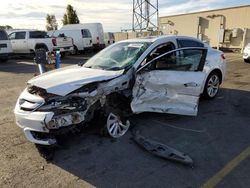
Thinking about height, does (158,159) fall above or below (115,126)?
below

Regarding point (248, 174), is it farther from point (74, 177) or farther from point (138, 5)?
point (138, 5)

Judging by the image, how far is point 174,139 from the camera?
4.32 metres

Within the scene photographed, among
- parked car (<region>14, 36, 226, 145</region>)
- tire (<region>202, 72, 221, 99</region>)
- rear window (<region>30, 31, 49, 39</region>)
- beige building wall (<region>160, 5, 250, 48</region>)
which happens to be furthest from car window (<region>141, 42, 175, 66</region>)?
beige building wall (<region>160, 5, 250, 48</region>)

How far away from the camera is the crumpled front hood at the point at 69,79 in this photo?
3953mm

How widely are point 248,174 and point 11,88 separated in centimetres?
746

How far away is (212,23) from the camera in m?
25.4

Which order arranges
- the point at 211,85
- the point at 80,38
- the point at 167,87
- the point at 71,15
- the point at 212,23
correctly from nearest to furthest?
the point at 167,87
the point at 211,85
the point at 80,38
the point at 212,23
the point at 71,15

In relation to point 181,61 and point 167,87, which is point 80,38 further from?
point 167,87

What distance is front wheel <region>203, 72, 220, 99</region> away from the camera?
643 centimetres

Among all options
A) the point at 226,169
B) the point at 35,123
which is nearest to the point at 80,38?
the point at 35,123

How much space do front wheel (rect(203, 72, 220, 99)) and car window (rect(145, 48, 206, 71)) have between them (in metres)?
1.11

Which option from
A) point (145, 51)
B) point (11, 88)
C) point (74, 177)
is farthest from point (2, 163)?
point (11, 88)

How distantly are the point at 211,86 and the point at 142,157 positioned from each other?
3582mm

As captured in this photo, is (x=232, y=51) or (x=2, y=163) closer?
(x=2, y=163)
